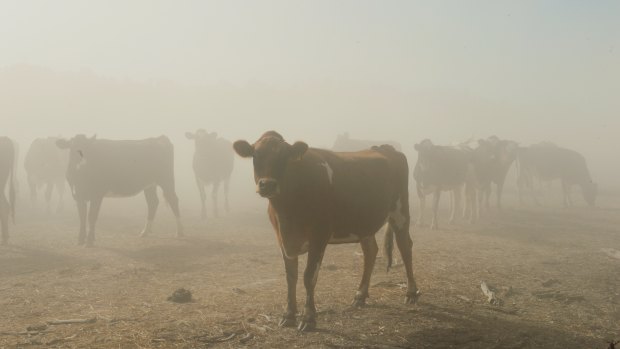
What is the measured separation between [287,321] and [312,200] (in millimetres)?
1614

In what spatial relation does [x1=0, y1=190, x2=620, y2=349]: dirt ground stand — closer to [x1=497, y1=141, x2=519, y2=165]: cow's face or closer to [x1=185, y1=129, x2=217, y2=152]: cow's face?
[x1=497, y1=141, x2=519, y2=165]: cow's face

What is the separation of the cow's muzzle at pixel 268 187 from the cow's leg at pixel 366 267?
2.17 metres

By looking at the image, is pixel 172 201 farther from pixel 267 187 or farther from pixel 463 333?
pixel 463 333

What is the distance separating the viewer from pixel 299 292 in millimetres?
8125

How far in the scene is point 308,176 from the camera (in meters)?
6.06

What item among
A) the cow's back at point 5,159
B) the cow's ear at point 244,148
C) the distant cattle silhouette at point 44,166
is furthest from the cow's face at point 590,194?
the distant cattle silhouette at point 44,166

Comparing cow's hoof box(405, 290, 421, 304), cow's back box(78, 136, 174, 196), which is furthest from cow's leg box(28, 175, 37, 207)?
cow's hoof box(405, 290, 421, 304)

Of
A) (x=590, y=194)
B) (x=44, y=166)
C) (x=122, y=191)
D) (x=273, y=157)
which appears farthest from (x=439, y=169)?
(x=44, y=166)

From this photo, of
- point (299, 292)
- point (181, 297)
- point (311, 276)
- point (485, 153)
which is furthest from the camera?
point (485, 153)

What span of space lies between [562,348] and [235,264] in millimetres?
7315

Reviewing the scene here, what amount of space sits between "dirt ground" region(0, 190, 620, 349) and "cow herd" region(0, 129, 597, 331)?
0.59m

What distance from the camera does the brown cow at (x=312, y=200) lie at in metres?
5.85

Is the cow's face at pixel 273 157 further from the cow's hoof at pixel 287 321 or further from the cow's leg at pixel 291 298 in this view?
the cow's hoof at pixel 287 321

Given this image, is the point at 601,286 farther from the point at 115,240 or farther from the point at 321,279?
the point at 115,240
